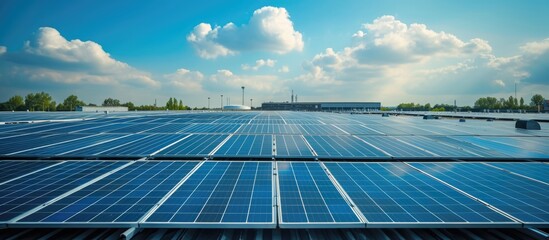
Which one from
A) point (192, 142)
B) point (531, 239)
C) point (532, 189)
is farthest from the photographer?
point (192, 142)

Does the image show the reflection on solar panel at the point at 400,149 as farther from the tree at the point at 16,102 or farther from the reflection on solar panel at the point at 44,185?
the tree at the point at 16,102

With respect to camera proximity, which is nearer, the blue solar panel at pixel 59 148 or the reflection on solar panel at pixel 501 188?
the reflection on solar panel at pixel 501 188

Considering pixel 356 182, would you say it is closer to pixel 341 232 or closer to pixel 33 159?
pixel 341 232

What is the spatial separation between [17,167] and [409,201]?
16.0 metres

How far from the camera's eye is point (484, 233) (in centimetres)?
655

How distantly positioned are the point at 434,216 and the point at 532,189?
197 inches

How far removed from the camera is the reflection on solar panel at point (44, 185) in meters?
6.91

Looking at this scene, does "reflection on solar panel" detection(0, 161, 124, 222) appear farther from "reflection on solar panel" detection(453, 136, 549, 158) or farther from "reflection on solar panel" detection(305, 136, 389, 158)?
"reflection on solar panel" detection(453, 136, 549, 158)

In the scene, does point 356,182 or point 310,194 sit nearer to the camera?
point 310,194

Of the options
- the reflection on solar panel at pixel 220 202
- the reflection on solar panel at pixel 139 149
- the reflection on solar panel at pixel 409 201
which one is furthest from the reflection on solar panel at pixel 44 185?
the reflection on solar panel at pixel 409 201

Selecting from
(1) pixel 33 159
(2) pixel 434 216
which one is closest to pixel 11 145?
(1) pixel 33 159

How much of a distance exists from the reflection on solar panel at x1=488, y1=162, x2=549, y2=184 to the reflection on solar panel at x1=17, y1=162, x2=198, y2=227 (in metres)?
14.2

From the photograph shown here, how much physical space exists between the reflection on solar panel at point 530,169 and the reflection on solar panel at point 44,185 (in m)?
17.3

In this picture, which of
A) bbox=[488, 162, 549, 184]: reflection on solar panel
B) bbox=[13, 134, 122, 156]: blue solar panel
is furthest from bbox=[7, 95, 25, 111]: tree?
bbox=[488, 162, 549, 184]: reflection on solar panel
